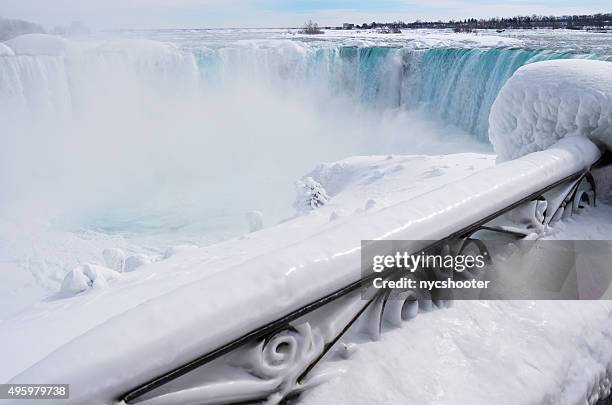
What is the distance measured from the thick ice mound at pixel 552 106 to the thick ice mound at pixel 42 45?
758 inches

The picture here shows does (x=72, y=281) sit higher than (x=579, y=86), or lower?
lower

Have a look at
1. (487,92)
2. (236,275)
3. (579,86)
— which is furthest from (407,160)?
(487,92)

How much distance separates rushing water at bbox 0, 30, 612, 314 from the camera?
11570 millimetres

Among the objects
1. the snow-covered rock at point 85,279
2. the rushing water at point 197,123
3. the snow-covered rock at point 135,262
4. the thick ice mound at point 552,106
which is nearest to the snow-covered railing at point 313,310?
the thick ice mound at point 552,106

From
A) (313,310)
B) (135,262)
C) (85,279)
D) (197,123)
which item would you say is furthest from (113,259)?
(197,123)

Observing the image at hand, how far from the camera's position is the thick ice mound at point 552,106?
2537 mm

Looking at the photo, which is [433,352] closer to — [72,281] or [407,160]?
[72,281]

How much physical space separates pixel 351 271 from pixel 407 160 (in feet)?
25.0

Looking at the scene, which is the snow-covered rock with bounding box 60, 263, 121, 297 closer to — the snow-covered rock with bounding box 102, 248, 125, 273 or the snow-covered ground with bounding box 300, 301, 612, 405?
the snow-covered rock with bounding box 102, 248, 125, 273

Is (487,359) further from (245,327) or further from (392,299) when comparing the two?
(245,327)

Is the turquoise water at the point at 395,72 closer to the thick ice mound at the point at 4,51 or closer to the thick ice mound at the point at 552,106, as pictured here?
the thick ice mound at the point at 4,51

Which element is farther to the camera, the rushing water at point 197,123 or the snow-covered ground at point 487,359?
the rushing water at point 197,123

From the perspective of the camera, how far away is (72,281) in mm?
4168

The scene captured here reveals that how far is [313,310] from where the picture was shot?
4.10 ft
